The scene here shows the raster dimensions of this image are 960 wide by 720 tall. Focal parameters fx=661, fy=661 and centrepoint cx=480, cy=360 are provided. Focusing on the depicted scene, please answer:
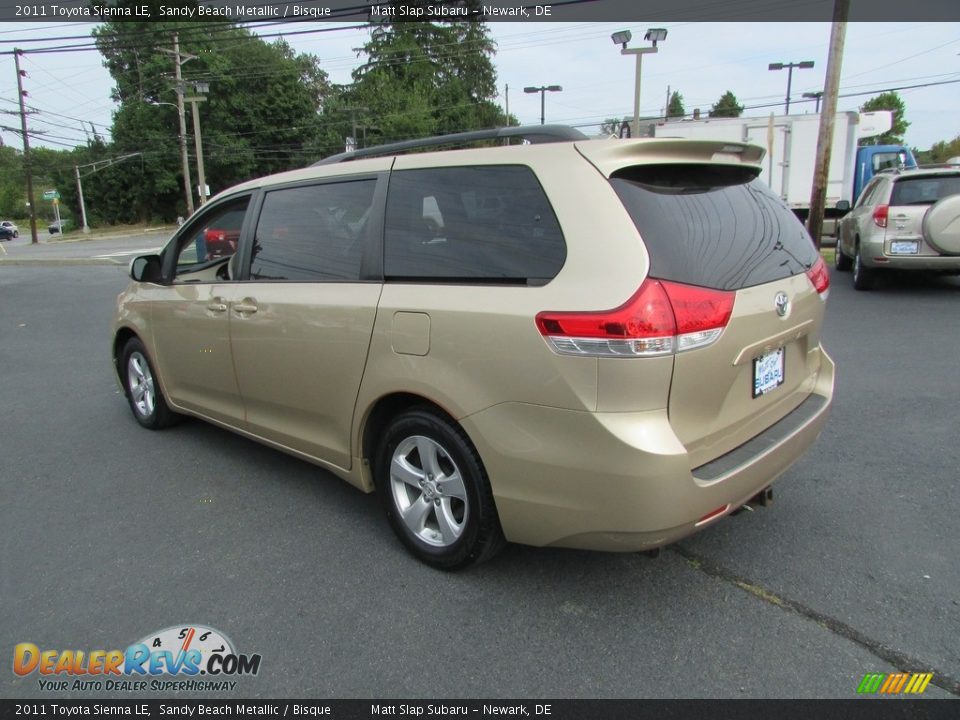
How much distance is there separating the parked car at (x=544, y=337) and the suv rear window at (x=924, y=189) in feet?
23.3

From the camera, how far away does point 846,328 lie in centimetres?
741

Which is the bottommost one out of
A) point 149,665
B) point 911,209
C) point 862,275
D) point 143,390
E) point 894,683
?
point 149,665

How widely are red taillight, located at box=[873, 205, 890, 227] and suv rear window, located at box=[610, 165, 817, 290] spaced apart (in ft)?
22.8

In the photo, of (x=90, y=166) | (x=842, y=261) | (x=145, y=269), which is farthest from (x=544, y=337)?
(x=90, y=166)

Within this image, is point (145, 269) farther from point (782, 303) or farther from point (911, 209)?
point (911, 209)

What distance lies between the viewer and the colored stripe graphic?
2.12 meters

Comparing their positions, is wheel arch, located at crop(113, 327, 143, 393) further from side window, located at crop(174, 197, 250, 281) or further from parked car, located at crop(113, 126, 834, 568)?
parked car, located at crop(113, 126, 834, 568)

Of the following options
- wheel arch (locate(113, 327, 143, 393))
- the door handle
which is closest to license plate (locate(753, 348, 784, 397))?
the door handle

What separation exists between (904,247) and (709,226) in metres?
7.74

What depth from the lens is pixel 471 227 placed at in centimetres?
266

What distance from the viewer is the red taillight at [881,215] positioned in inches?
341

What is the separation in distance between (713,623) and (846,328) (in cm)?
605
